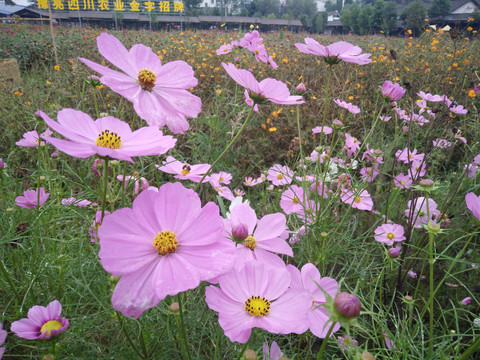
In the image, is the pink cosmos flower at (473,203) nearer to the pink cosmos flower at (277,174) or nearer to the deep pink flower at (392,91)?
the deep pink flower at (392,91)

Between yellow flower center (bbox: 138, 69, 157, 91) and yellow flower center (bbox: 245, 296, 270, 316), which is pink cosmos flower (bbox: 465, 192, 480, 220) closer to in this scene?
yellow flower center (bbox: 245, 296, 270, 316)

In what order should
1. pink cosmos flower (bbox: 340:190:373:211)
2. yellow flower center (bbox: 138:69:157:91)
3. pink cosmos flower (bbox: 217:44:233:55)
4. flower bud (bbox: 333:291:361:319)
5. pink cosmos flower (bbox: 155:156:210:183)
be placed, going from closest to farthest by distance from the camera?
flower bud (bbox: 333:291:361:319), yellow flower center (bbox: 138:69:157:91), pink cosmos flower (bbox: 155:156:210:183), pink cosmos flower (bbox: 340:190:373:211), pink cosmos flower (bbox: 217:44:233:55)

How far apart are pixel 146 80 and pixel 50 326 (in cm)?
A: 37

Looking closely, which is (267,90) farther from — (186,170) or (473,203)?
(473,203)

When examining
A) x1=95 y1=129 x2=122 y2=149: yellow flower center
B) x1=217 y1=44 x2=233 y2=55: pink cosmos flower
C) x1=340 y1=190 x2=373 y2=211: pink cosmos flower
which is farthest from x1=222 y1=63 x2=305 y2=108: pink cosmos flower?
x1=217 y1=44 x2=233 y2=55: pink cosmos flower

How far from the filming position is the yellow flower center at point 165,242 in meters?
0.35

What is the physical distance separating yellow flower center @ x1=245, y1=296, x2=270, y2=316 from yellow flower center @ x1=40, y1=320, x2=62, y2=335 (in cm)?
29

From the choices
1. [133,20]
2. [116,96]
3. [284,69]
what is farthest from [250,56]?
[133,20]

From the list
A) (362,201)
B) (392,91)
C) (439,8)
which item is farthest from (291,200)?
(439,8)

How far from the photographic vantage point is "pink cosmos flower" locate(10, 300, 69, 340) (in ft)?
1.49

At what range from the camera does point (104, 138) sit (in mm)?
387

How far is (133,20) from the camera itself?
21438 millimetres

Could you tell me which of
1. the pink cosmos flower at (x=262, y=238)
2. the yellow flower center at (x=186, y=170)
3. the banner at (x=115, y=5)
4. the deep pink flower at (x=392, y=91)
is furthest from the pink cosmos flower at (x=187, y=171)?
the banner at (x=115, y=5)

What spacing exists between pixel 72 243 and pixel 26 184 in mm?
816
